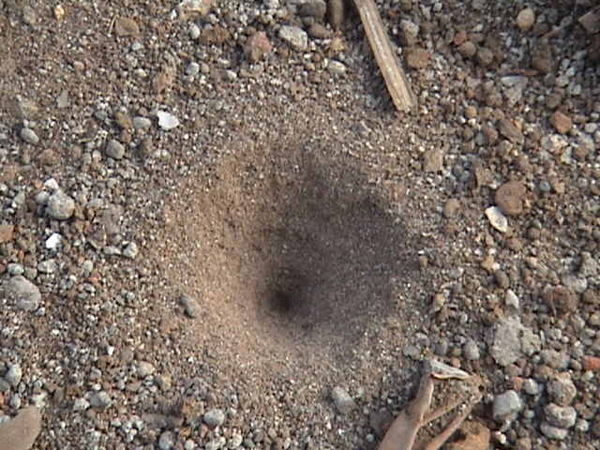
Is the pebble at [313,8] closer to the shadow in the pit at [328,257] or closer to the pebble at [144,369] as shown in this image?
the shadow in the pit at [328,257]

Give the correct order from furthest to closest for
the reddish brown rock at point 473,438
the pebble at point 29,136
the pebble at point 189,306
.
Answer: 1. the pebble at point 29,136
2. the pebble at point 189,306
3. the reddish brown rock at point 473,438

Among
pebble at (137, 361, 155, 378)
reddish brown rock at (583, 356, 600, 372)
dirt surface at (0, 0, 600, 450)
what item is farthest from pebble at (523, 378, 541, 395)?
pebble at (137, 361, 155, 378)

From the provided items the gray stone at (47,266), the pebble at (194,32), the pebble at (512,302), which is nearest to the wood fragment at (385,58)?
the pebble at (194,32)

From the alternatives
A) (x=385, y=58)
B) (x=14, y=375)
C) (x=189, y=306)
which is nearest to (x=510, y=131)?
(x=385, y=58)

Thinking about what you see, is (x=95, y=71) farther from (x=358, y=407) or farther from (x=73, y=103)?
(x=358, y=407)

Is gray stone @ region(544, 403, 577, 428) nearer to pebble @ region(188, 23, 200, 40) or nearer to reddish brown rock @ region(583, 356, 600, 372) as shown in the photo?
reddish brown rock @ region(583, 356, 600, 372)
